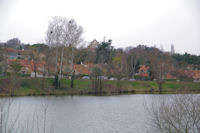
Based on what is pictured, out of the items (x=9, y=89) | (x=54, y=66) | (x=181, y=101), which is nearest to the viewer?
(x=181, y=101)

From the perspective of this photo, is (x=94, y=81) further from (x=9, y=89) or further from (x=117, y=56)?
(x=117, y=56)

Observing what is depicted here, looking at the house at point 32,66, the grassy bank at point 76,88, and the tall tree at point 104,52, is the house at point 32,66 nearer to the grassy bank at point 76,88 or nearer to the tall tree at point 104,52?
the grassy bank at point 76,88

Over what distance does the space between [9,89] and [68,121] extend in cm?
2634

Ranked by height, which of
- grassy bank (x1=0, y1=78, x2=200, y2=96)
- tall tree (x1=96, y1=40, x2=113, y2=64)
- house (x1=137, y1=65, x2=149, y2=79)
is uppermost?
tall tree (x1=96, y1=40, x2=113, y2=64)

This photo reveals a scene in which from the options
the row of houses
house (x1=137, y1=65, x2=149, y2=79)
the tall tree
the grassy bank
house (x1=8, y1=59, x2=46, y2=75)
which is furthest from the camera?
the tall tree

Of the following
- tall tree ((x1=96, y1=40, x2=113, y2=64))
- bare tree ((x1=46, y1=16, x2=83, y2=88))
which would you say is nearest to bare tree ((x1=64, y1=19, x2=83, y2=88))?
bare tree ((x1=46, y1=16, x2=83, y2=88))

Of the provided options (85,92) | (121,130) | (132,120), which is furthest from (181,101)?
(85,92)

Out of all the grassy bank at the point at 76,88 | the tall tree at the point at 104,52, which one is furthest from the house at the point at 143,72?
the grassy bank at the point at 76,88

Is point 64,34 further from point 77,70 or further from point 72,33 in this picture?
point 77,70

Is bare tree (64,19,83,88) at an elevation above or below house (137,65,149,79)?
above

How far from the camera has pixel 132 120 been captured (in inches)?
888

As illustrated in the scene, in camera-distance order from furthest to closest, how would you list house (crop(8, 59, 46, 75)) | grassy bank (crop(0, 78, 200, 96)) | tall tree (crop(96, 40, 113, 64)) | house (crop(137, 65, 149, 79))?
tall tree (crop(96, 40, 113, 64)) < house (crop(137, 65, 149, 79)) < house (crop(8, 59, 46, 75)) < grassy bank (crop(0, 78, 200, 96))

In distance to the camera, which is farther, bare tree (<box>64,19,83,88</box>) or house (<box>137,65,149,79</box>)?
house (<box>137,65,149,79</box>)

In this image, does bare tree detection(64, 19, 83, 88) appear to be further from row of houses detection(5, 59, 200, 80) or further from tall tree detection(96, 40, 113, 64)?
tall tree detection(96, 40, 113, 64)
